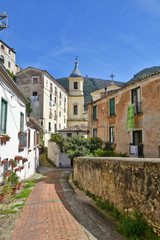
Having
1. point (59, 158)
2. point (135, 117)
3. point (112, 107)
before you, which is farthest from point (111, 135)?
point (59, 158)

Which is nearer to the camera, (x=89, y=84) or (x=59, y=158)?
(x=59, y=158)

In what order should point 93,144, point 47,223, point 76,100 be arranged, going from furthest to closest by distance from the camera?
point 76,100 < point 93,144 < point 47,223

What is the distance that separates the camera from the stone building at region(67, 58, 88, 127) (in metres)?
46.5

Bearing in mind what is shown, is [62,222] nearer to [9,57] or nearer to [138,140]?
[138,140]

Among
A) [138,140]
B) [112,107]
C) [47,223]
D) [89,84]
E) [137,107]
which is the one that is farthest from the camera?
[89,84]

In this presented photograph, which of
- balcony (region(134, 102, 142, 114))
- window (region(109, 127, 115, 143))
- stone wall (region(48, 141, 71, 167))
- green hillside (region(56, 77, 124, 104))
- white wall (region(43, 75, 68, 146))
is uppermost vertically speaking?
green hillside (region(56, 77, 124, 104))

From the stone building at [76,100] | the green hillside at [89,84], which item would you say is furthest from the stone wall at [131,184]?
the green hillside at [89,84]

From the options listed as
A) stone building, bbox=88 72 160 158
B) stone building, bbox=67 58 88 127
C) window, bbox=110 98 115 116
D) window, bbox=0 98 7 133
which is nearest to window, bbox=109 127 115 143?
stone building, bbox=88 72 160 158

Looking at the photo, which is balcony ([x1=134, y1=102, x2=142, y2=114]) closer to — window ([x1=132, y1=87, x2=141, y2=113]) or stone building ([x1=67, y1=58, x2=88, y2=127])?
window ([x1=132, y1=87, x2=141, y2=113])

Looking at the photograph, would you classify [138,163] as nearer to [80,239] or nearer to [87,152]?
[80,239]

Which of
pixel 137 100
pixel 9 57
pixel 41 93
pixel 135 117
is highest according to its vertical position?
pixel 9 57

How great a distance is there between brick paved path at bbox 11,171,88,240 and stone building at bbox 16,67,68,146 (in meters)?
25.8

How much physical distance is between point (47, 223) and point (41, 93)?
30.2 m

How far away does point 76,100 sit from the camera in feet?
155
